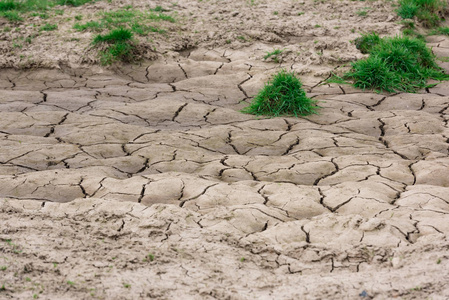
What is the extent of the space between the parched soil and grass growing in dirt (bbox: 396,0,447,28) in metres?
0.78

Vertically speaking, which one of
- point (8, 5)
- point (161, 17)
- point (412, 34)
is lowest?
point (412, 34)

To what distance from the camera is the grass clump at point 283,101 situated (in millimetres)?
4867

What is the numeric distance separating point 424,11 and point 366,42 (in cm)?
174

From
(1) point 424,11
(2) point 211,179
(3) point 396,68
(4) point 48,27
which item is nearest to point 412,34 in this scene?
(1) point 424,11

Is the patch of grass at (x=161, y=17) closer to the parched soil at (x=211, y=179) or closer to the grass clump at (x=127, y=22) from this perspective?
the grass clump at (x=127, y=22)

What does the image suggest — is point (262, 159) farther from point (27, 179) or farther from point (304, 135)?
point (27, 179)

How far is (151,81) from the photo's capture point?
5.94 meters

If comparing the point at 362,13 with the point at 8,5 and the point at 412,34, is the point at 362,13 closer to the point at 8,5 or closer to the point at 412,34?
the point at 412,34

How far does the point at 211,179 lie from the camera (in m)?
3.46

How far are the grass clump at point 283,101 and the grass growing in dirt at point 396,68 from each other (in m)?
0.90

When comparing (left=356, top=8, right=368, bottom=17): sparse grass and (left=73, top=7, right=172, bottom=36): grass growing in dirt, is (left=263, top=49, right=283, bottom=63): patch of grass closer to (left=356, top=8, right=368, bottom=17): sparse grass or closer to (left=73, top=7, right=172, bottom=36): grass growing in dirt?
(left=73, top=7, right=172, bottom=36): grass growing in dirt

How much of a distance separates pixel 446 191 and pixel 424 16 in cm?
498

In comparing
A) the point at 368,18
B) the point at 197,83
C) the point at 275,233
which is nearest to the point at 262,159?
the point at 275,233

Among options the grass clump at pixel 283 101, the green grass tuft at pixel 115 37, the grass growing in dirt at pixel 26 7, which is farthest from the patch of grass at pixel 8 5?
the grass clump at pixel 283 101
